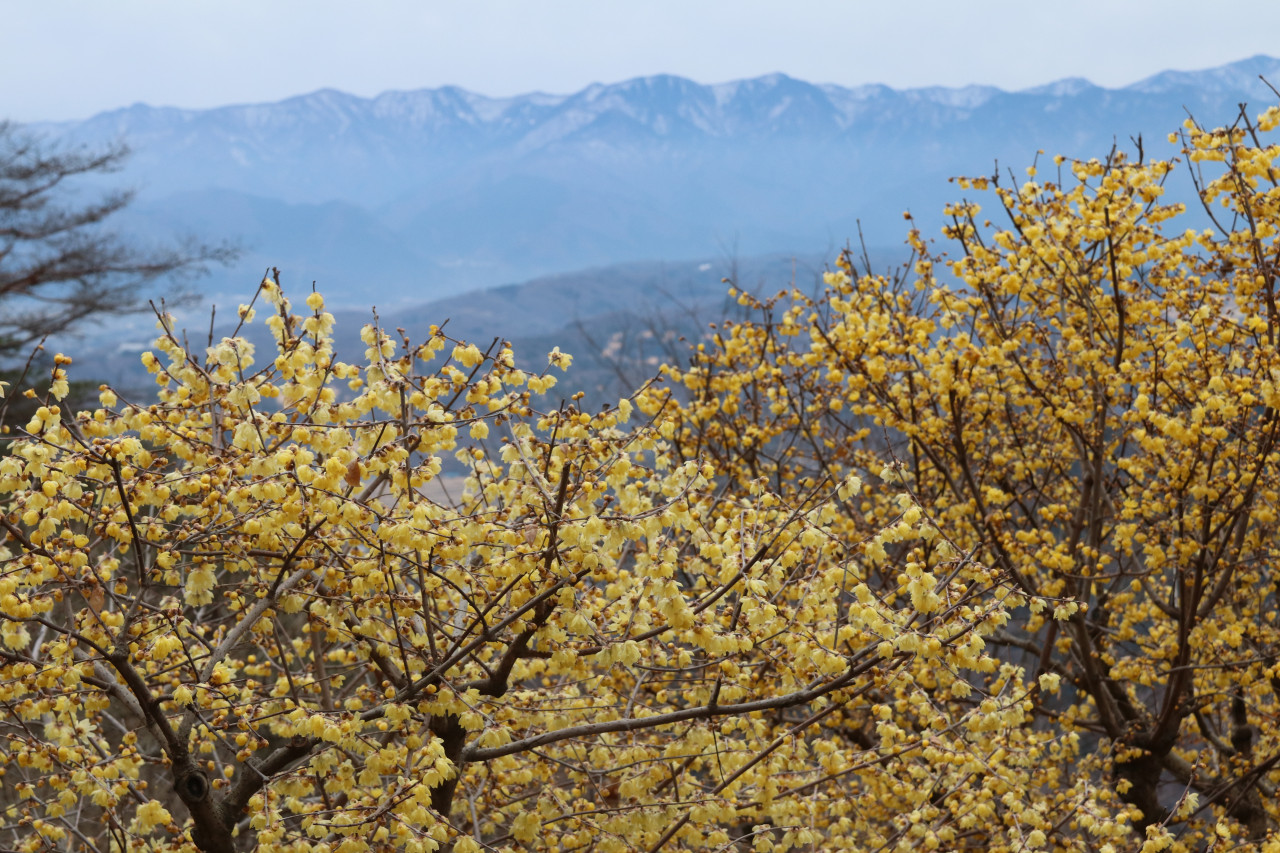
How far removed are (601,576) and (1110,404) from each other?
4975 millimetres

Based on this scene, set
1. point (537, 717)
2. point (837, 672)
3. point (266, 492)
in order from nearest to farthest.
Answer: point (266, 492) → point (837, 672) → point (537, 717)

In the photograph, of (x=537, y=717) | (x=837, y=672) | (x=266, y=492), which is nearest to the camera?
(x=266, y=492)

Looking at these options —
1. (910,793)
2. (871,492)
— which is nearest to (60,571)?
(910,793)

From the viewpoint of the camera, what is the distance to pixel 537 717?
514 centimetres

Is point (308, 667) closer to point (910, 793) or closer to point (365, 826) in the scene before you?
point (365, 826)

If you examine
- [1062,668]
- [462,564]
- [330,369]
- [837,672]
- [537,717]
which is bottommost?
[1062,668]

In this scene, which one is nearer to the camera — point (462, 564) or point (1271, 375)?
point (462, 564)

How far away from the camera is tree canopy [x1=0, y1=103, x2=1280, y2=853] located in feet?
12.2

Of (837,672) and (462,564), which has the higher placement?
(462,564)

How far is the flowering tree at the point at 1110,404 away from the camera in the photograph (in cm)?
626

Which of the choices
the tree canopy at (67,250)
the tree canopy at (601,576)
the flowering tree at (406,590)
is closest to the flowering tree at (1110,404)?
the tree canopy at (601,576)

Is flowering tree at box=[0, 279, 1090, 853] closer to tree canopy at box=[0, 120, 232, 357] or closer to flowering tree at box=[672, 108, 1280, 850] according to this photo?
flowering tree at box=[672, 108, 1280, 850]

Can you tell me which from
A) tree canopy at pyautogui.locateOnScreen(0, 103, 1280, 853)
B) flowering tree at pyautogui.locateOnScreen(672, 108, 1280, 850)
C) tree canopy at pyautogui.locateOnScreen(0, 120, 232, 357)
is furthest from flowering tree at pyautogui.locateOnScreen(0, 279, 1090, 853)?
tree canopy at pyautogui.locateOnScreen(0, 120, 232, 357)

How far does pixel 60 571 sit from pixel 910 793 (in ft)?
16.1
